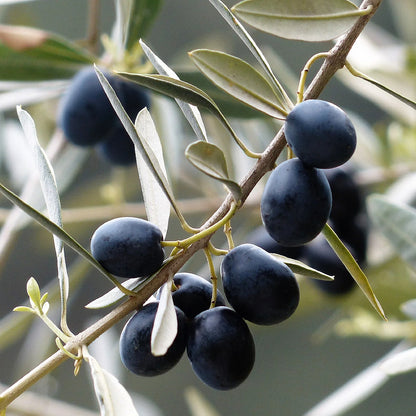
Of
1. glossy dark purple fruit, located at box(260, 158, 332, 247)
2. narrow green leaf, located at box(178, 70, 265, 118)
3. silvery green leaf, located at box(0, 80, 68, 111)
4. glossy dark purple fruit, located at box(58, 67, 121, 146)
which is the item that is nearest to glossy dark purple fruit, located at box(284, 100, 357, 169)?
glossy dark purple fruit, located at box(260, 158, 332, 247)

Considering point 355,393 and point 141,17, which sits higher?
point 141,17

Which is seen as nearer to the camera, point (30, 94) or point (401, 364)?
point (401, 364)

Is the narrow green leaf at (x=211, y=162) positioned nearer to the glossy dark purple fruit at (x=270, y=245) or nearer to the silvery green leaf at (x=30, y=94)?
the glossy dark purple fruit at (x=270, y=245)

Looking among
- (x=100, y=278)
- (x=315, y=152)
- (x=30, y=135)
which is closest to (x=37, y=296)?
(x=30, y=135)

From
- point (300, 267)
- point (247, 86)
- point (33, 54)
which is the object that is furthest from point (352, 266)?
point (33, 54)

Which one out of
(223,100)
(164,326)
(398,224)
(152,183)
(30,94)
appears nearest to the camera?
(164,326)

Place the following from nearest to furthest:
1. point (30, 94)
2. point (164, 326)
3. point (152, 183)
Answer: point (164, 326) → point (152, 183) → point (30, 94)

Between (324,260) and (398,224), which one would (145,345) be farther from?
(324,260)
